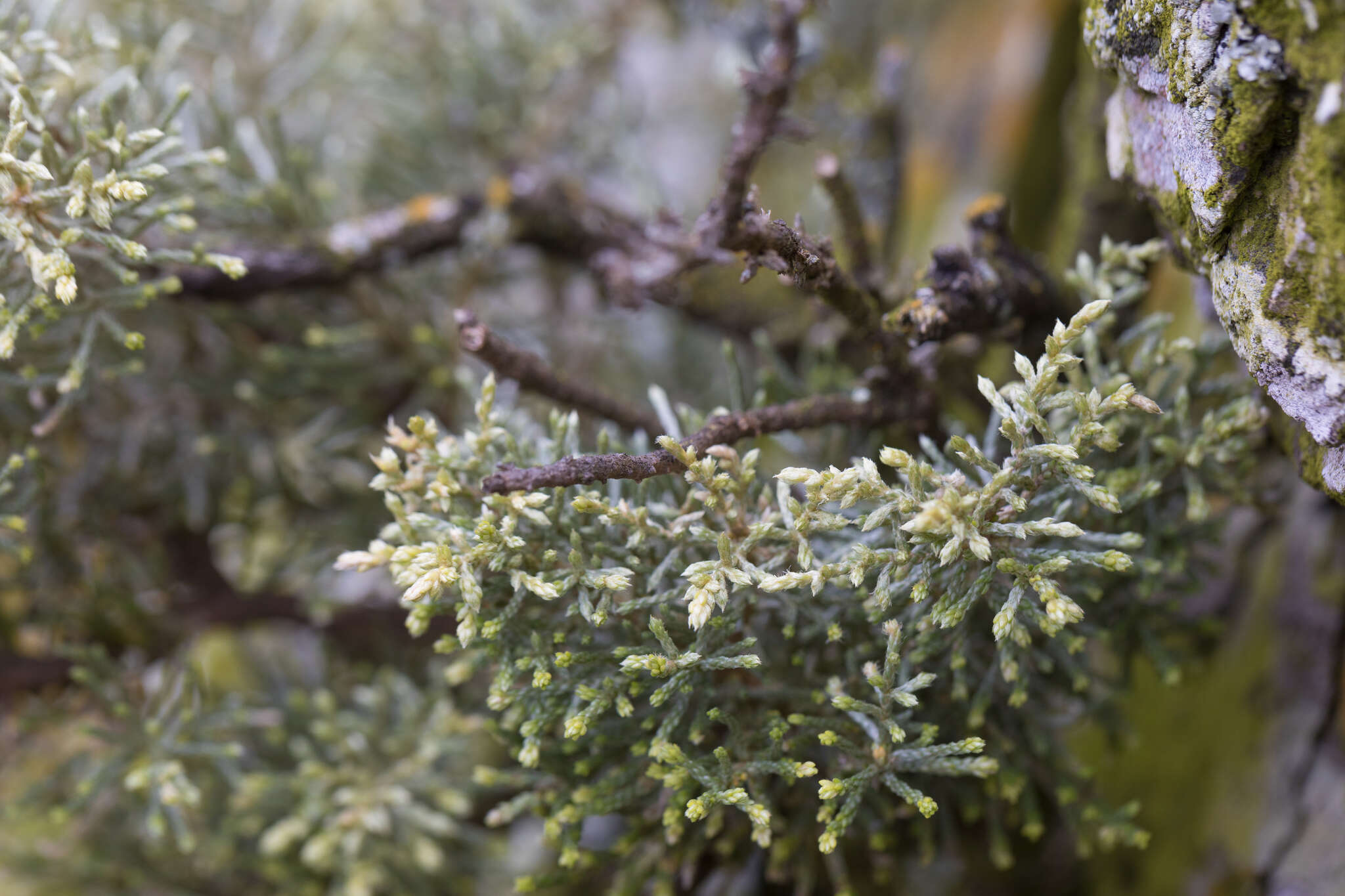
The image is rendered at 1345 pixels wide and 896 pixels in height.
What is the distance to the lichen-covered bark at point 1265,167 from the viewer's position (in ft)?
2.25

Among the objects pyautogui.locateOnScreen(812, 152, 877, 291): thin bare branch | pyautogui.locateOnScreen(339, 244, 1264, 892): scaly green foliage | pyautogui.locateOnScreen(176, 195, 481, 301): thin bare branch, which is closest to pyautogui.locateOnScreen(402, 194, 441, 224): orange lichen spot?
pyautogui.locateOnScreen(176, 195, 481, 301): thin bare branch

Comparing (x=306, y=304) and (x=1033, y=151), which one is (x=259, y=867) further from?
(x=1033, y=151)

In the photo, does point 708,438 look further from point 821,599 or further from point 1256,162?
point 1256,162

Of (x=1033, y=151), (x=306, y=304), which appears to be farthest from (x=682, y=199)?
(x=306, y=304)

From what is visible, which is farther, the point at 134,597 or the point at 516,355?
the point at 134,597

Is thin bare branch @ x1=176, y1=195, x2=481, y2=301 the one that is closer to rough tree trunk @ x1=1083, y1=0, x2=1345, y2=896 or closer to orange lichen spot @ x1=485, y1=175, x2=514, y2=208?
orange lichen spot @ x1=485, y1=175, x2=514, y2=208

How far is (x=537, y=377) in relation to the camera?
1174 mm

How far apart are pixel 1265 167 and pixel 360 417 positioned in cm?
148

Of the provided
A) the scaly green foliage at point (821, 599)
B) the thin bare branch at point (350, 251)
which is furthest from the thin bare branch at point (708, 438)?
the thin bare branch at point (350, 251)

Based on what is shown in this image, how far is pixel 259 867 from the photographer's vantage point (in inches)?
59.9

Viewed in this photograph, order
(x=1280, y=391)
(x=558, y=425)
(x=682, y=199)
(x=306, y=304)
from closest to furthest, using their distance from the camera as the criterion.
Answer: (x=1280, y=391) < (x=558, y=425) < (x=306, y=304) < (x=682, y=199)

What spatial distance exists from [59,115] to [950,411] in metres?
1.49

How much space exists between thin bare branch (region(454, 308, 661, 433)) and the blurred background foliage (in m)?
0.14

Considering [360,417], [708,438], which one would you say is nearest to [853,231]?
[708,438]
